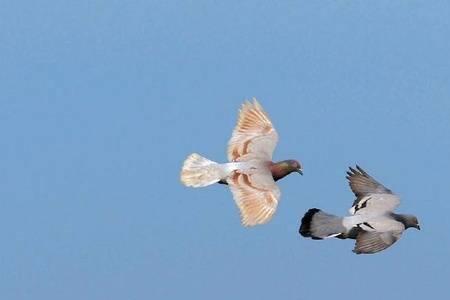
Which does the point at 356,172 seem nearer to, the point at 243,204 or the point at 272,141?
the point at 272,141

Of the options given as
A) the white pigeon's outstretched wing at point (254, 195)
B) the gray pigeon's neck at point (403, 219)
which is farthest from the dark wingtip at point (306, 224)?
the gray pigeon's neck at point (403, 219)

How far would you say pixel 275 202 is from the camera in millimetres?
21984

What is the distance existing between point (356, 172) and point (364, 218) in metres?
2.31

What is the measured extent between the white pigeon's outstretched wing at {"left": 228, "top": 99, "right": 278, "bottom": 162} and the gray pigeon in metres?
2.17

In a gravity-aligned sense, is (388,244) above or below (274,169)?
below

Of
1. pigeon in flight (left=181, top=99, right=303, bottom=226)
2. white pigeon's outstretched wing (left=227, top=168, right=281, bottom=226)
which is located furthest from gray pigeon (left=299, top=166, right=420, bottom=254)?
pigeon in flight (left=181, top=99, right=303, bottom=226)

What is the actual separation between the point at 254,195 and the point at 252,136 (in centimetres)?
290

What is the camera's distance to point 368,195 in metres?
24.2

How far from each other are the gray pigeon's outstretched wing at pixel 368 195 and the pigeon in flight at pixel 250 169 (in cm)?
116

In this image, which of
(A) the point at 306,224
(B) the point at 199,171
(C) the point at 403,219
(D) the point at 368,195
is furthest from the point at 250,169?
(C) the point at 403,219

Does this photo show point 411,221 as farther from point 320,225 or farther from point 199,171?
point 199,171

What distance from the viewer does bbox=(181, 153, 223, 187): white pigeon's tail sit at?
23438 mm

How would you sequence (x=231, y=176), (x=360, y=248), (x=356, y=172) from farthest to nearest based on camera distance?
(x=356, y=172), (x=231, y=176), (x=360, y=248)

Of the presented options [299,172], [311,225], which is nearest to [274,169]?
[299,172]
